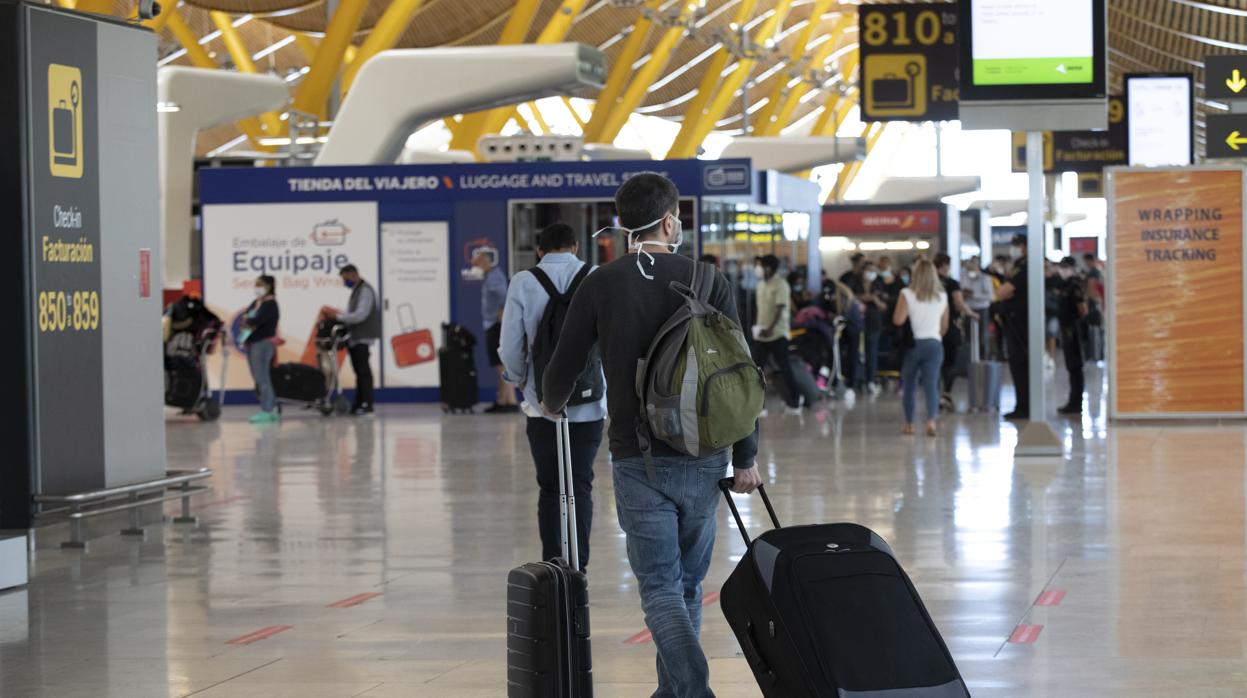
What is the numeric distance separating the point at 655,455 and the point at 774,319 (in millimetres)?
12849

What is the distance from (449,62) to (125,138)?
424 inches

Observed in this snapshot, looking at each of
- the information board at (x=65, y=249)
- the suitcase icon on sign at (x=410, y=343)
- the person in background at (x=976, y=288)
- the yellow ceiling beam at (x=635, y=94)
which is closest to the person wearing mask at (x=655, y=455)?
the information board at (x=65, y=249)

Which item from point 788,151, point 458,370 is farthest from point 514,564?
point 788,151

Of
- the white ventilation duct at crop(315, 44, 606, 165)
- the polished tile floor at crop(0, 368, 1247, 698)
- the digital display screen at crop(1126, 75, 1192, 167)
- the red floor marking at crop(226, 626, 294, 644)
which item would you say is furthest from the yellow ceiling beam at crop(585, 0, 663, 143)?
the red floor marking at crop(226, 626, 294, 644)

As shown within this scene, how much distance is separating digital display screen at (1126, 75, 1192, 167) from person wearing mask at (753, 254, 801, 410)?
18.9 feet

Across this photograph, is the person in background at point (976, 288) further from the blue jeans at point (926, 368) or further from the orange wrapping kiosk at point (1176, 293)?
the blue jeans at point (926, 368)

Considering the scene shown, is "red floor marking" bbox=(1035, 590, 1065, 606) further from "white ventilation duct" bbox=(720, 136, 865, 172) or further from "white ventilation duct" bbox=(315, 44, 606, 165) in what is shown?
"white ventilation duct" bbox=(720, 136, 865, 172)

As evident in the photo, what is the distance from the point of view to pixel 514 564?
26.7 feet

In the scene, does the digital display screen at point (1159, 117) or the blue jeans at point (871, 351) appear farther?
the blue jeans at point (871, 351)

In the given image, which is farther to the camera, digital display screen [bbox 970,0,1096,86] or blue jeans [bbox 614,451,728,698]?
digital display screen [bbox 970,0,1096,86]

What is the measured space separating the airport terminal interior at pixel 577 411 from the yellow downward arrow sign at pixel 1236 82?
2.9 inches

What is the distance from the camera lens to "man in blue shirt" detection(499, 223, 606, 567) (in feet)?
22.5

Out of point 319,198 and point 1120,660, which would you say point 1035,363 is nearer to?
point 1120,660

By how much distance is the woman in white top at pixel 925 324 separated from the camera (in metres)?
14.6
